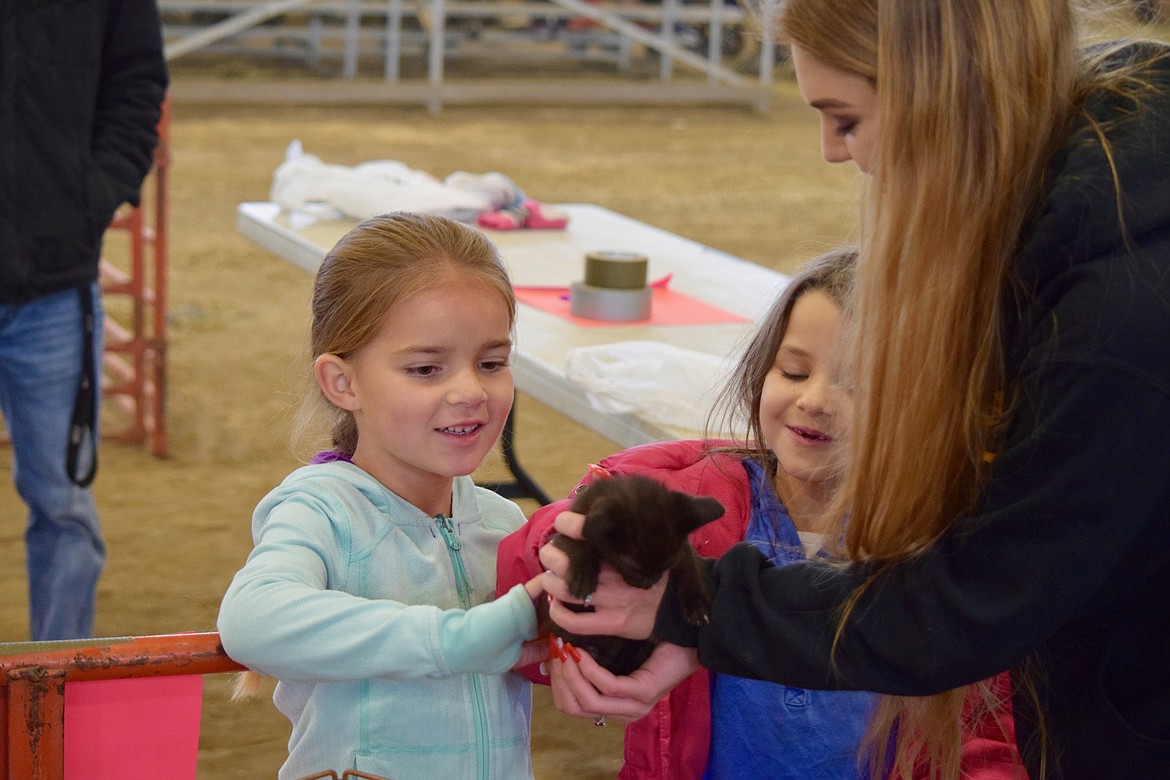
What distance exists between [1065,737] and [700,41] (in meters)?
16.4

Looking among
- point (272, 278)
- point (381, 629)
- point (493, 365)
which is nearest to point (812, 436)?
point (493, 365)

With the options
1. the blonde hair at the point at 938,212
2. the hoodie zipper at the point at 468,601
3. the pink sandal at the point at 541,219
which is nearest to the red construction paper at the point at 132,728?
the hoodie zipper at the point at 468,601

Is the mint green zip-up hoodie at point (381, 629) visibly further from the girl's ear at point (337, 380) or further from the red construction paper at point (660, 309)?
the red construction paper at point (660, 309)

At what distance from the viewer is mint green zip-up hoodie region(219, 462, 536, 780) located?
146 cm

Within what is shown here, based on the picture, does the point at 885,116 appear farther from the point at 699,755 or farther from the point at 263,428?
the point at 263,428

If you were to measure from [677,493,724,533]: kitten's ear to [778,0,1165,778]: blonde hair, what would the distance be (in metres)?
0.15

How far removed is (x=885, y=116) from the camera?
132 centimetres

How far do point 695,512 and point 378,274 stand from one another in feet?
1.84

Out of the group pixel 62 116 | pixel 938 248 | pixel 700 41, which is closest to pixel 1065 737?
pixel 938 248

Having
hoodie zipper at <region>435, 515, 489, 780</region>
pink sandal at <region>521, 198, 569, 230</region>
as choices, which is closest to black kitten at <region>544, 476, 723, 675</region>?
hoodie zipper at <region>435, 515, 489, 780</region>

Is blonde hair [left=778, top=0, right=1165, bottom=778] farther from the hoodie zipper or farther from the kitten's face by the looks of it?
the hoodie zipper

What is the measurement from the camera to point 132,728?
1562 millimetres

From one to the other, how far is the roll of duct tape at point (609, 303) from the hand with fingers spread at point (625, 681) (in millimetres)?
1770

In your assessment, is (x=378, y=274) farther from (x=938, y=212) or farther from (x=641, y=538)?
(x=938, y=212)
